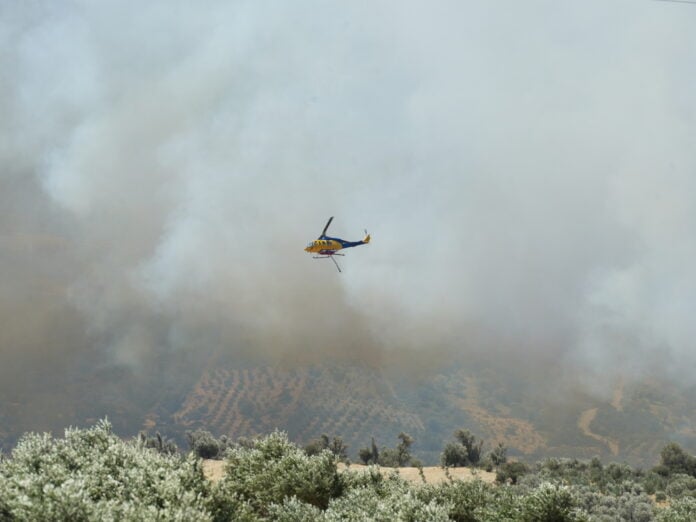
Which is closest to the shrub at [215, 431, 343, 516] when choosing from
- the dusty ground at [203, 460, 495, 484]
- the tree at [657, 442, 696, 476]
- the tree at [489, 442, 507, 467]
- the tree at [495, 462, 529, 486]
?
the dusty ground at [203, 460, 495, 484]

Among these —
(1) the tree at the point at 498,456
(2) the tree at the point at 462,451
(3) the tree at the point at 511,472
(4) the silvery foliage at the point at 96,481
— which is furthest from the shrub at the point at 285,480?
(1) the tree at the point at 498,456

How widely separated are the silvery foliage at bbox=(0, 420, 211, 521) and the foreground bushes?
0.06m

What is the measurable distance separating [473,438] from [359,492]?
80286mm

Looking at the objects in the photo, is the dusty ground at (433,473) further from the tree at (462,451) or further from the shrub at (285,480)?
the shrub at (285,480)

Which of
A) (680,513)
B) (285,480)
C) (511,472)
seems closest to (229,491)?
(285,480)

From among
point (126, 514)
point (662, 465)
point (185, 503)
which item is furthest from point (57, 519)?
point (662, 465)

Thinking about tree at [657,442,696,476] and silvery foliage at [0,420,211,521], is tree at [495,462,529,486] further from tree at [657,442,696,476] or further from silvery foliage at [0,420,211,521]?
silvery foliage at [0,420,211,521]

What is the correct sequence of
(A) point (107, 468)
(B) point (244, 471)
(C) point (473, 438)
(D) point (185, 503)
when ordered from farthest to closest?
(C) point (473, 438) < (B) point (244, 471) < (A) point (107, 468) < (D) point (185, 503)

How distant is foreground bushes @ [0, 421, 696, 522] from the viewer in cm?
3078

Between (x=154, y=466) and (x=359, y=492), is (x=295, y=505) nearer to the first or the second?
(x=359, y=492)

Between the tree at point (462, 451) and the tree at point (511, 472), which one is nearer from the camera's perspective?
the tree at point (511, 472)

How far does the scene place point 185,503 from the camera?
33.1 metres

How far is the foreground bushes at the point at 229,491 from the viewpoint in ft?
101

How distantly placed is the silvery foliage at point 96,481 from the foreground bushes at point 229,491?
6cm
